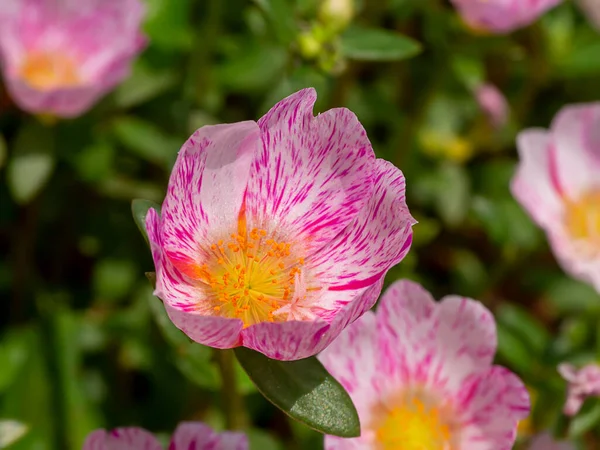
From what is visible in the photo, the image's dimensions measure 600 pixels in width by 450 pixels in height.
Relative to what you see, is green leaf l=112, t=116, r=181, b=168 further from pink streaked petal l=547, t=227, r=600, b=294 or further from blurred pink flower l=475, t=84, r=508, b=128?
pink streaked petal l=547, t=227, r=600, b=294

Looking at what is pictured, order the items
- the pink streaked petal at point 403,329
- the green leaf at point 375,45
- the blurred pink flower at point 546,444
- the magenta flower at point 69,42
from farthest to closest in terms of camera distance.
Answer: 1. the magenta flower at point 69,42
2. the green leaf at point 375,45
3. the blurred pink flower at point 546,444
4. the pink streaked petal at point 403,329

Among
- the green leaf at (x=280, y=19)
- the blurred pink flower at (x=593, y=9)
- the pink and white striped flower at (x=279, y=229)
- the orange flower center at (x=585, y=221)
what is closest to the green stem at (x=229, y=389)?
the pink and white striped flower at (x=279, y=229)

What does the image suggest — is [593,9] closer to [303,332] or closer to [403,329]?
[403,329]

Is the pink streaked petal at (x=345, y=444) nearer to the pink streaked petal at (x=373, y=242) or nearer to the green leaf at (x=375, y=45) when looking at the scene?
the pink streaked petal at (x=373, y=242)

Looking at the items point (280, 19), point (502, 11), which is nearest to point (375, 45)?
point (280, 19)

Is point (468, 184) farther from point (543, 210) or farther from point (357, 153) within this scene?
point (357, 153)

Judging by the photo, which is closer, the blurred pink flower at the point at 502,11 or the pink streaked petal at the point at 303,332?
the pink streaked petal at the point at 303,332
